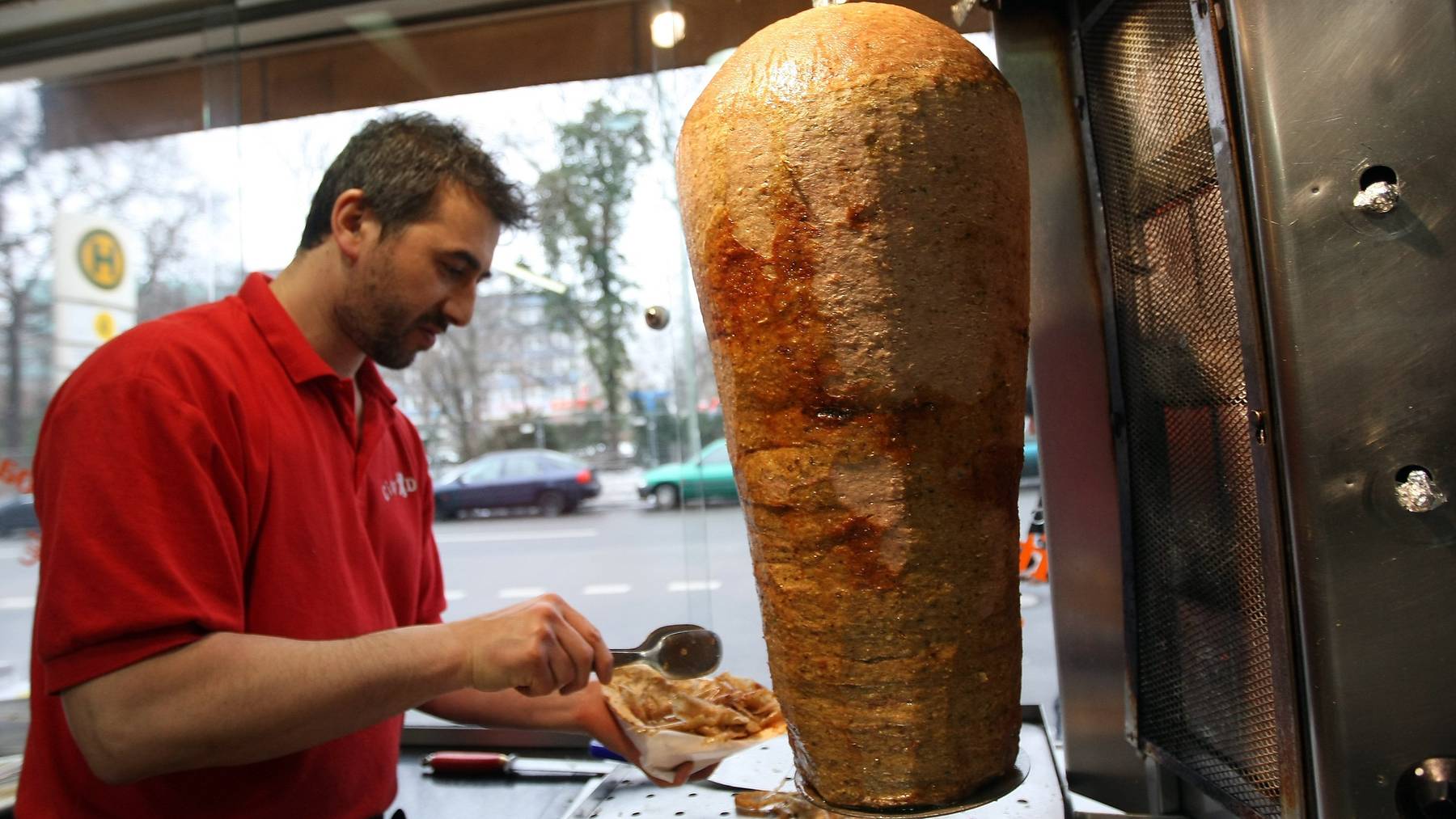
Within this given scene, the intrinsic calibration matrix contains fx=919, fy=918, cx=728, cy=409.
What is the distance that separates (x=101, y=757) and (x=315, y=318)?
0.66m

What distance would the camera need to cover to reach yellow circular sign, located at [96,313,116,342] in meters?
2.78

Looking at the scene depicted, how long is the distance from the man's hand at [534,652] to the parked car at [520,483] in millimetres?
1505

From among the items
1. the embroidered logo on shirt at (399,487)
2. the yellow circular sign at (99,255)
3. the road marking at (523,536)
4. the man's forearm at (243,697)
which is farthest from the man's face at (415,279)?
the yellow circular sign at (99,255)

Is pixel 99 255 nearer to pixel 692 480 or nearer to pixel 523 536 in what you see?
pixel 523 536

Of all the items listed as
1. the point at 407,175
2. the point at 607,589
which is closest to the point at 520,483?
the point at 607,589

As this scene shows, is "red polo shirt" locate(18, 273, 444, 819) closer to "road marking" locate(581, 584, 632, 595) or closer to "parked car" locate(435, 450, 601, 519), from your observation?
"road marking" locate(581, 584, 632, 595)

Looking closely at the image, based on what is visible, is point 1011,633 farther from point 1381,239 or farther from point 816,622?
point 1381,239

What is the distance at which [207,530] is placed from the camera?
106 centimetres

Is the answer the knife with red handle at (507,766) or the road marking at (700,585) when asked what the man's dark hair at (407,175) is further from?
the road marking at (700,585)

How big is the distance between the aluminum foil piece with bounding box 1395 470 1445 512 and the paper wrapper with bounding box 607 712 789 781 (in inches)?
27.0

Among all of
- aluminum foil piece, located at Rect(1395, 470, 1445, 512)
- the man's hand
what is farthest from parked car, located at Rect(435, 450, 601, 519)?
aluminum foil piece, located at Rect(1395, 470, 1445, 512)

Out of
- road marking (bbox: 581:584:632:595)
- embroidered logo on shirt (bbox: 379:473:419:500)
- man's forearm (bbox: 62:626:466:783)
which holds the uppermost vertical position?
embroidered logo on shirt (bbox: 379:473:419:500)

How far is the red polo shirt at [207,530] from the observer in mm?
1011

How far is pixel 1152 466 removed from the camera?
3.20 ft
